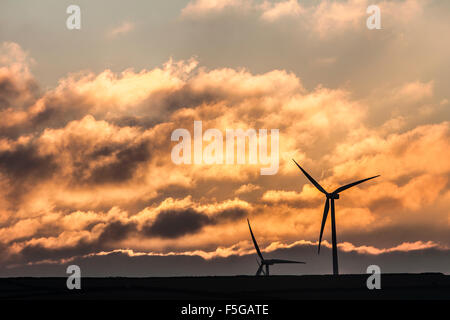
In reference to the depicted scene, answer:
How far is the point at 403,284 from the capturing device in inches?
6526
